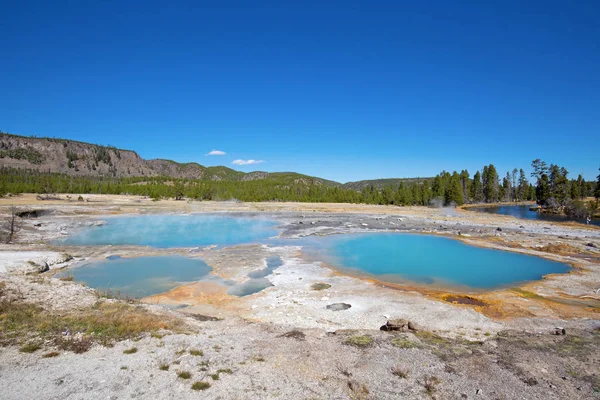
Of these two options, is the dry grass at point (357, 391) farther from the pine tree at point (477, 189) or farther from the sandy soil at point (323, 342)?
the pine tree at point (477, 189)

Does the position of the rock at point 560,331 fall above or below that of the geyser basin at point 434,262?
above

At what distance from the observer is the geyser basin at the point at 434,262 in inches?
731

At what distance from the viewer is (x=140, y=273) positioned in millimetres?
18250

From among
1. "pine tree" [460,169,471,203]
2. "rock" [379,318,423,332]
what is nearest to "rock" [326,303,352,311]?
"rock" [379,318,423,332]

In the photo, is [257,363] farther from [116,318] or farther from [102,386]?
[116,318]

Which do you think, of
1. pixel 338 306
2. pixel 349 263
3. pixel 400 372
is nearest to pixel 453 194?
pixel 349 263

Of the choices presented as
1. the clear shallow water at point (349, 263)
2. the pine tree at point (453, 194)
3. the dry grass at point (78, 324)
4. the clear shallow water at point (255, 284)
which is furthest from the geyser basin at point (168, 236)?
the pine tree at point (453, 194)

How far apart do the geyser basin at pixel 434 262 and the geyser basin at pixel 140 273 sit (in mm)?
8933

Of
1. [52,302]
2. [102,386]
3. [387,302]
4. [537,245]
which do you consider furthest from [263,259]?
[537,245]

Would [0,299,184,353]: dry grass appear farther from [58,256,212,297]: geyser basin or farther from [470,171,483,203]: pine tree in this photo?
[470,171,483,203]: pine tree

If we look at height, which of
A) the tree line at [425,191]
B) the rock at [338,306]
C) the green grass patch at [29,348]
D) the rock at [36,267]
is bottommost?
the rock at [338,306]

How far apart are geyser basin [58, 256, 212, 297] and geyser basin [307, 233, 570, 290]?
8.93 m

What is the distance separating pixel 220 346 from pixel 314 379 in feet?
9.66

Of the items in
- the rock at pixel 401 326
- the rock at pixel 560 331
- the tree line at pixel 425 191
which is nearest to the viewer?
the rock at pixel 560 331
